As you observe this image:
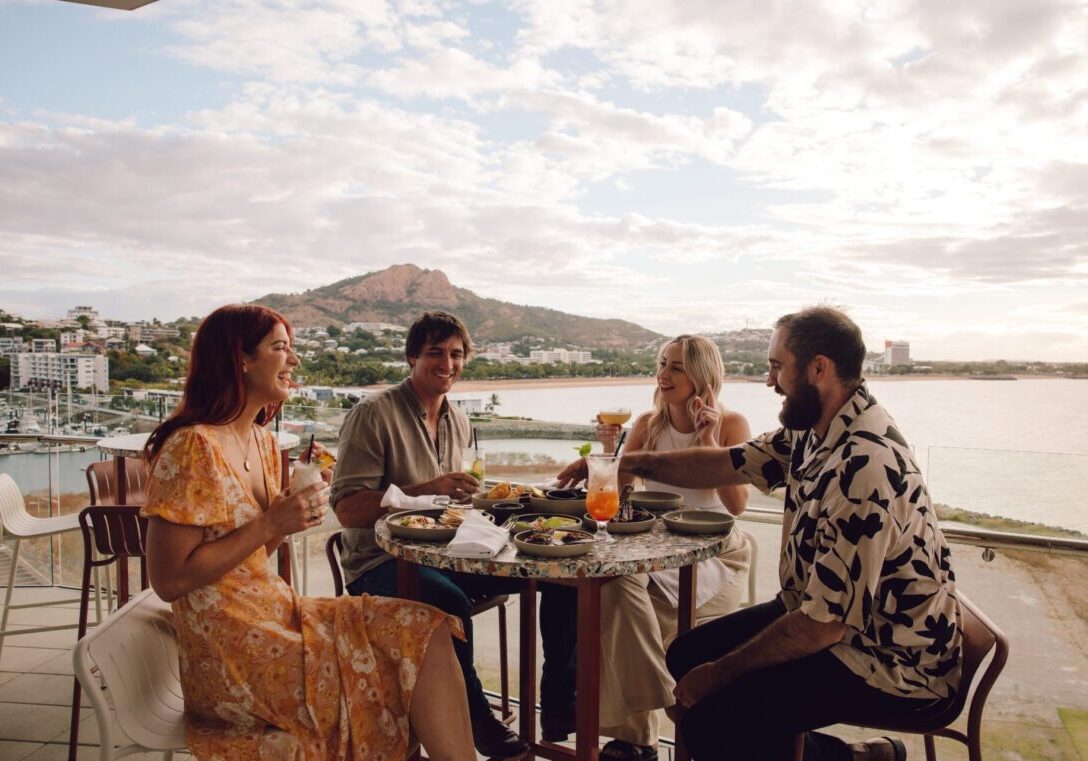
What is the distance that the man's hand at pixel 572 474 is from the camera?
2.58 m

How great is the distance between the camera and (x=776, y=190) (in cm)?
530

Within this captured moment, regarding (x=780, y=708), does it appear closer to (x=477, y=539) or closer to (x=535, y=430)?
(x=477, y=539)

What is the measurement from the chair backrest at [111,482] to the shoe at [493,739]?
2.57 metres

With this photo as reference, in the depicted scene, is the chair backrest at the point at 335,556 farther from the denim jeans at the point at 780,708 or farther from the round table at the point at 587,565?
the denim jeans at the point at 780,708

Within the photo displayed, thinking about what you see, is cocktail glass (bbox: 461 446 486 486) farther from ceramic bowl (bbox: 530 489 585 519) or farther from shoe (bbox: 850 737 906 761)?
shoe (bbox: 850 737 906 761)

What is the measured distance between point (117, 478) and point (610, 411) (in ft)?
9.78

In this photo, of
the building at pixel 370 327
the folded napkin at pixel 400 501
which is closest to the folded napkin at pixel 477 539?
the folded napkin at pixel 400 501

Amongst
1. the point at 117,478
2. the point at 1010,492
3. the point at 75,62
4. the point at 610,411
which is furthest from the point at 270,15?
the point at 1010,492

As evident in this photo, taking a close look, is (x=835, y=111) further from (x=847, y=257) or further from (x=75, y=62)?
(x=75, y=62)

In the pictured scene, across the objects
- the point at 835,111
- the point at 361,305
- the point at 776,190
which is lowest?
the point at 361,305

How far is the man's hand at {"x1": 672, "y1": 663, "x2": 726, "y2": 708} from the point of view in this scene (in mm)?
1814

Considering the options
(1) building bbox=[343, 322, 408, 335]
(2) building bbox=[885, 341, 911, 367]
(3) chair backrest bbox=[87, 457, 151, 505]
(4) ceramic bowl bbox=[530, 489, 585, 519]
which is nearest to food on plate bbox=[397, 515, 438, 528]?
(4) ceramic bowl bbox=[530, 489, 585, 519]

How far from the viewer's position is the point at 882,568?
1628 mm

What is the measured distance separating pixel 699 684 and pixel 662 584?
780mm
